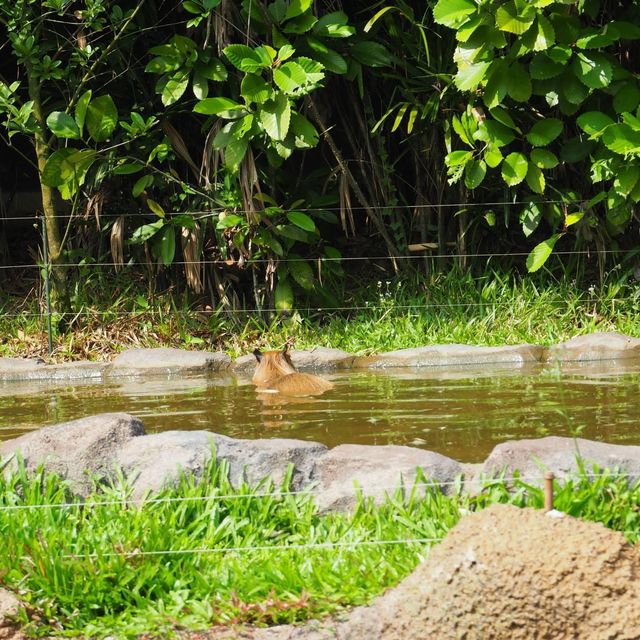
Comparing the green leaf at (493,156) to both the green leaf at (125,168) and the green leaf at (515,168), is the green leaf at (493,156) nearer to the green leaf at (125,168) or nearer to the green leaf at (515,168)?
the green leaf at (515,168)

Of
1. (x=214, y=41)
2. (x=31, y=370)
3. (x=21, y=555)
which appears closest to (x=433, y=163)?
(x=214, y=41)

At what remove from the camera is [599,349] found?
25.4 ft

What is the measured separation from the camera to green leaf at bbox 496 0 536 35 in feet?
24.3

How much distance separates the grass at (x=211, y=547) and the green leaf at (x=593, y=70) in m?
4.80

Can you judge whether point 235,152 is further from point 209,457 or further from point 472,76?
point 209,457

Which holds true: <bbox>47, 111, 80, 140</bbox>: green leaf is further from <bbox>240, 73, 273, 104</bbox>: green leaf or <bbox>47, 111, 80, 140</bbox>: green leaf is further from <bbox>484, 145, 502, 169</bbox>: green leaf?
<bbox>484, 145, 502, 169</bbox>: green leaf

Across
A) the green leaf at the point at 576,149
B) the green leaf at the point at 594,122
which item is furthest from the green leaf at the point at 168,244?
the green leaf at the point at 594,122

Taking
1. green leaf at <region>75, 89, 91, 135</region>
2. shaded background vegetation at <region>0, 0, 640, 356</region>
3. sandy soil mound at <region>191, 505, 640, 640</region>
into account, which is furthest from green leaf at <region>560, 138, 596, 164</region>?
sandy soil mound at <region>191, 505, 640, 640</region>

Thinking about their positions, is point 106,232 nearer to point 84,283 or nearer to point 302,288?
point 84,283

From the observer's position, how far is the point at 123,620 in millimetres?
3148

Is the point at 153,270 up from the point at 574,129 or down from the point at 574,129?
down

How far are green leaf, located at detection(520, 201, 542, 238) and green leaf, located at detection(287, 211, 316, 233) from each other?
5.83 ft

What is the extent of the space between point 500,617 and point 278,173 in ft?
23.4

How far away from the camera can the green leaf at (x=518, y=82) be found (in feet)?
25.8
